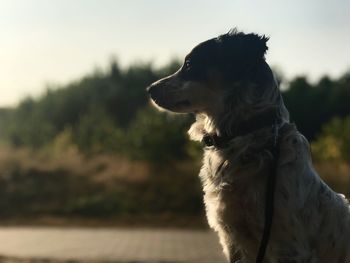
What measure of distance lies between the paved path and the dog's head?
302 inches

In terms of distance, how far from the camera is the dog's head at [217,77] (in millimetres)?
4746

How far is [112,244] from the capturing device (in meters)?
15.0

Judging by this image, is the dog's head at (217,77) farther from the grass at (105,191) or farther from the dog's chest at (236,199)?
the grass at (105,191)

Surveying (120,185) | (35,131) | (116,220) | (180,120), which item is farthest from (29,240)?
(35,131)

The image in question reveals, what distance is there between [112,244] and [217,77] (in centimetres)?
1071

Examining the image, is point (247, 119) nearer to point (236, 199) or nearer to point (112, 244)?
point (236, 199)

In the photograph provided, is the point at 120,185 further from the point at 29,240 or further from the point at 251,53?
the point at 251,53

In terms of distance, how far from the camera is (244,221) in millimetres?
4551

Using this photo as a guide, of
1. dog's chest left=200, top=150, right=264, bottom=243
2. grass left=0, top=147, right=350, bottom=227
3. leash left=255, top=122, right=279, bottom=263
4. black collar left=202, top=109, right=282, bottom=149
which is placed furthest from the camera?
grass left=0, top=147, right=350, bottom=227

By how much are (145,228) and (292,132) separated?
14882mm

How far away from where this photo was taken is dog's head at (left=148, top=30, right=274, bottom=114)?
475cm

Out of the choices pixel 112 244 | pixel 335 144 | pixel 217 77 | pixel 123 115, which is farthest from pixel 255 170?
pixel 123 115

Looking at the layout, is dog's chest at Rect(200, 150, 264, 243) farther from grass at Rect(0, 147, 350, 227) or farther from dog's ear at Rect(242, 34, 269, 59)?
grass at Rect(0, 147, 350, 227)

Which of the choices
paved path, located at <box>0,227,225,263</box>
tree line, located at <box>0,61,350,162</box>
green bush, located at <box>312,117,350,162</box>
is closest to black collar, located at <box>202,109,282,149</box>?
paved path, located at <box>0,227,225,263</box>
